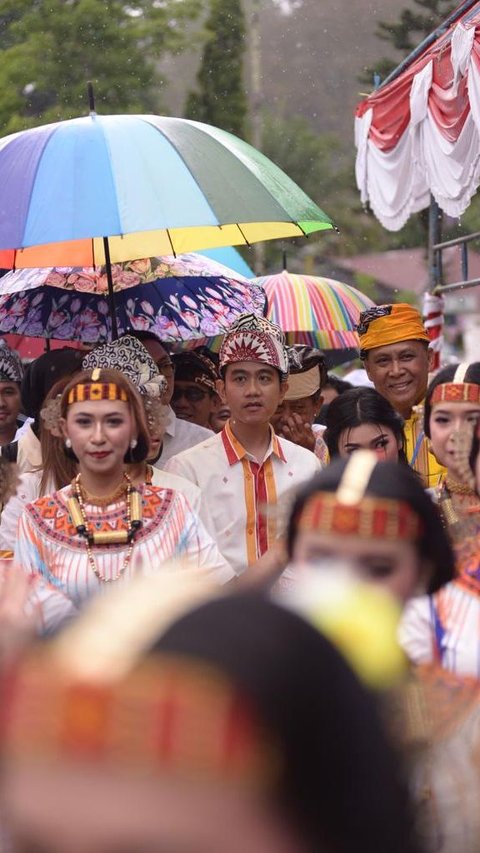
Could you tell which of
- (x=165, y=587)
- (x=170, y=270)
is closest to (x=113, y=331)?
(x=170, y=270)

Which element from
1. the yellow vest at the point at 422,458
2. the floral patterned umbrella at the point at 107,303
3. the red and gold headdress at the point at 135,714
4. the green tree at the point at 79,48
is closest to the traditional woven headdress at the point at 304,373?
the floral patterned umbrella at the point at 107,303

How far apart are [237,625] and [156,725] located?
0.30 ft

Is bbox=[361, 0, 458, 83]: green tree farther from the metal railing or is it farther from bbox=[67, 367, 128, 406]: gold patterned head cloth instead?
bbox=[67, 367, 128, 406]: gold patterned head cloth

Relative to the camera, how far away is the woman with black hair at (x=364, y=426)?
4949 mm

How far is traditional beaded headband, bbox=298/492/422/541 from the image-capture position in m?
2.14

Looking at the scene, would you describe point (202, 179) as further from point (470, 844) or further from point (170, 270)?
point (470, 844)

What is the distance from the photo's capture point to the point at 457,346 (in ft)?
136

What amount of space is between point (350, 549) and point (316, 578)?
0.43m

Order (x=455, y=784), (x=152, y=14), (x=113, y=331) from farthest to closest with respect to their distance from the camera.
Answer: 1. (x=152, y=14)
2. (x=113, y=331)
3. (x=455, y=784)

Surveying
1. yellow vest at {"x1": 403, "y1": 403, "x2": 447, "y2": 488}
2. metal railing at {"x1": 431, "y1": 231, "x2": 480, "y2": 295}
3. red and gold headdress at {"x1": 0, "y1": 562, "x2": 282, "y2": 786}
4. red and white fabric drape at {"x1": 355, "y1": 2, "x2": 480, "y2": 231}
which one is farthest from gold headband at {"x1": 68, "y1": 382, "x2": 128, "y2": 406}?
metal railing at {"x1": 431, "y1": 231, "x2": 480, "y2": 295}

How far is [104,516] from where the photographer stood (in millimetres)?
4027

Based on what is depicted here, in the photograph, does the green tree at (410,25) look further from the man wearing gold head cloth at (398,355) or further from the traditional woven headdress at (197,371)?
the man wearing gold head cloth at (398,355)

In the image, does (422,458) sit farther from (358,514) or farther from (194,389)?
(358,514)

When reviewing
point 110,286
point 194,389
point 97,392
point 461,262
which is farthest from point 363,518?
point 461,262
